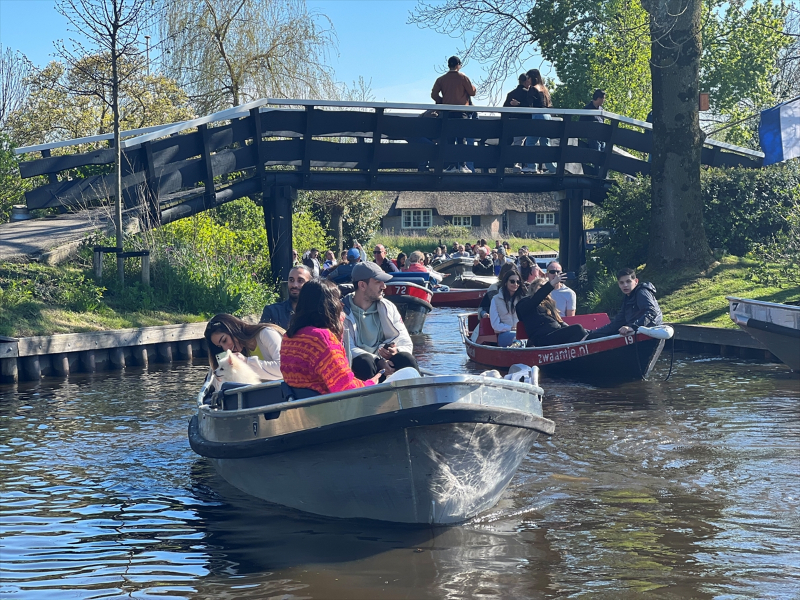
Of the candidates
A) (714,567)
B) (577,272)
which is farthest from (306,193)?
(714,567)

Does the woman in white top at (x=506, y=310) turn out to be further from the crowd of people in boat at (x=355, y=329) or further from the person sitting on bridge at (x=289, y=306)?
the person sitting on bridge at (x=289, y=306)

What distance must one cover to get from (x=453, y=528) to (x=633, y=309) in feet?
22.5

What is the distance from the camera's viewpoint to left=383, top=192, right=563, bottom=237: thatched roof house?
67250mm

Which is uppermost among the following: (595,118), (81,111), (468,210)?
(81,111)

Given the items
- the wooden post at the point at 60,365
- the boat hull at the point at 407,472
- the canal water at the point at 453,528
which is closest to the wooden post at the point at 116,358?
the wooden post at the point at 60,365

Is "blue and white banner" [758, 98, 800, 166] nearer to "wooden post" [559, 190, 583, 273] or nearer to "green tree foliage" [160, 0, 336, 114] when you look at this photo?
"wooden post" [559, 190, 583, 273]

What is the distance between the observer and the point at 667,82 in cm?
1845

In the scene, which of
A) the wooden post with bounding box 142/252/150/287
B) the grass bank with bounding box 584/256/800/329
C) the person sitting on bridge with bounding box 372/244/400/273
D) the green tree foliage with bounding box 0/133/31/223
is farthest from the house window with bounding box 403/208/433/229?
the wooden post with bounding box 142/252/150/287

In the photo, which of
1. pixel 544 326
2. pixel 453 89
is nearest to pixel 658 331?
pixel 544 326

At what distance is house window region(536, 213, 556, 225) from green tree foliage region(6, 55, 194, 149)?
40832 mm

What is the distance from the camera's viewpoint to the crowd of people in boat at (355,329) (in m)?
6.51

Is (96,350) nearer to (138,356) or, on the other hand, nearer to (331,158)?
(138,356)

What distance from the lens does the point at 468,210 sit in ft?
222

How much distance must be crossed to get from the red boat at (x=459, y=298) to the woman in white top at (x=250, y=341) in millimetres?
17916
